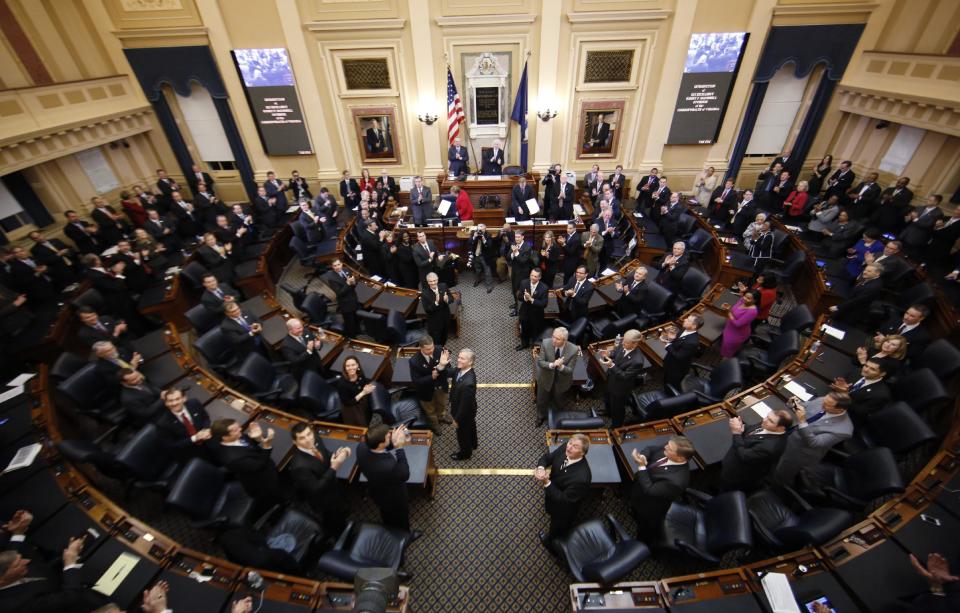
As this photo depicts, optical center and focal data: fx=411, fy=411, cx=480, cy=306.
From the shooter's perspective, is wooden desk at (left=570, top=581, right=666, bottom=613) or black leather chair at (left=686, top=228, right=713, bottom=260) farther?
black leather chair at (left=686, top=228, right=713, bottom=260)

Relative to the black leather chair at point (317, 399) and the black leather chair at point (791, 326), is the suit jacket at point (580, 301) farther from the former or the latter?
the black leather chair at point (317, 399)

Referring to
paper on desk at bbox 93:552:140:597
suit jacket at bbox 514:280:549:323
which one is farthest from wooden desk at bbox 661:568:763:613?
paper on desk at bbox 93:552:140:597

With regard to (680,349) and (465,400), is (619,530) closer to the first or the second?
(465,400)

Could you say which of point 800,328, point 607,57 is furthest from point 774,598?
point 607,57

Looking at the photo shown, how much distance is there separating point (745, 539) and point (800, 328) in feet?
13.8

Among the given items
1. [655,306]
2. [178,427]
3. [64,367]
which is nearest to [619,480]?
[655,306]

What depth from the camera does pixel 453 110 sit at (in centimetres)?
1151

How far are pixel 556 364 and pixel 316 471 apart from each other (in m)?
3.17

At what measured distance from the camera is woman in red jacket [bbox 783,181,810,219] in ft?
33.2

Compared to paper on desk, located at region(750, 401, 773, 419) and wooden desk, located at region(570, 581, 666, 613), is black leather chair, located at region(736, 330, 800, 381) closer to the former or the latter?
paper on desk, located at region(750, 401, 773, 419)

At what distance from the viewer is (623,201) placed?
1288 centimetres

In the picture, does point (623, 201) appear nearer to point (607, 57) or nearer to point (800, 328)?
point (607, 57)

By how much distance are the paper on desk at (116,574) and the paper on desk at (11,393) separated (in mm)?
3525

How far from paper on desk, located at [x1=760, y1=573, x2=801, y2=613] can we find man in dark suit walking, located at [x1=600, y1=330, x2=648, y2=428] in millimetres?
2437
